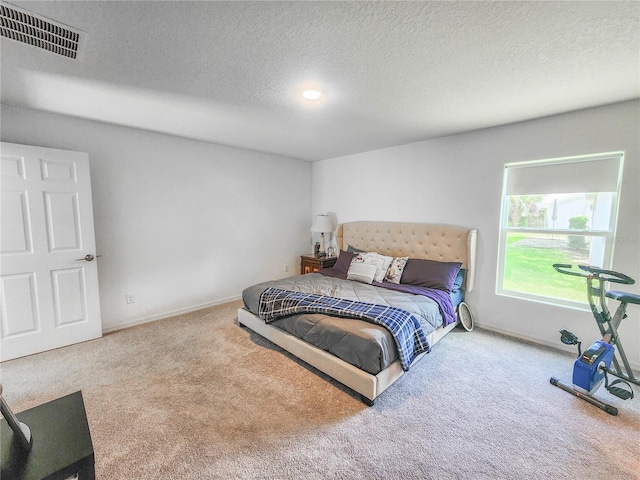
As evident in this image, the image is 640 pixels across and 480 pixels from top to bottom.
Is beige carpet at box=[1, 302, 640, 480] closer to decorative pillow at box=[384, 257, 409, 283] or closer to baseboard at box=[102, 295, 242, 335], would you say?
baseboard at box=[102, 295, 242, 335]

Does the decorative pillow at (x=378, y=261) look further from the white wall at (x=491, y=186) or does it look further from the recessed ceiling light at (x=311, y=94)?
the recessed ceiling light at (x=311, y=94)

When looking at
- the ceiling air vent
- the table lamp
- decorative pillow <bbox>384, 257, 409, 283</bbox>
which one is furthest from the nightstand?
the ceiling air vent

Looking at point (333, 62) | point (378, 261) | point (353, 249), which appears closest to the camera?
point (333, 62)

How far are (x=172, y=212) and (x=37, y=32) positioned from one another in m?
2.23

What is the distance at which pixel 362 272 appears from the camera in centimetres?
338

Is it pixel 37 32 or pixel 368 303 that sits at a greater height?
pixel 37 32

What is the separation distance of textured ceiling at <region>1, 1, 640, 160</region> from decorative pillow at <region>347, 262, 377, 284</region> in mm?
1714

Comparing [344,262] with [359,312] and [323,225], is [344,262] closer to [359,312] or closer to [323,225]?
[323,225]

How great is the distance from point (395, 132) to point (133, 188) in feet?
10.7

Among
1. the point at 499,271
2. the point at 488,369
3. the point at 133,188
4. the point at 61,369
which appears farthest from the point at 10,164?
the point at 499,271

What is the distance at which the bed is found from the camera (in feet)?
6.60

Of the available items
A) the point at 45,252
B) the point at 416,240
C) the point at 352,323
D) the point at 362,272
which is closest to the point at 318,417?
the point at 352,323

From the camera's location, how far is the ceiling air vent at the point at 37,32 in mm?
1385

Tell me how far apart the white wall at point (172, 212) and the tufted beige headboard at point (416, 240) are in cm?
135
